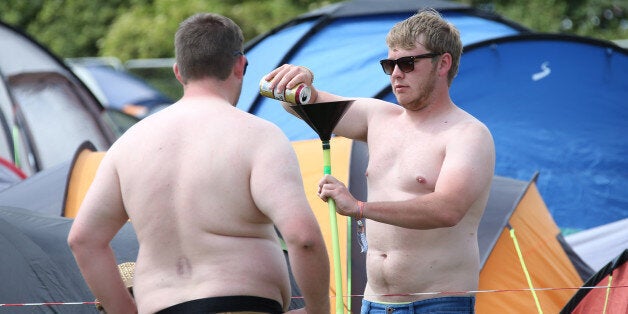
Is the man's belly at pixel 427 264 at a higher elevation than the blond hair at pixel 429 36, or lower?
lower

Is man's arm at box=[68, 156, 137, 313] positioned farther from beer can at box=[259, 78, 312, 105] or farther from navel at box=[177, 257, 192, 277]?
beer can at box=[259, 78, 312, 105]

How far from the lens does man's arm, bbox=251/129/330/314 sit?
2.79m

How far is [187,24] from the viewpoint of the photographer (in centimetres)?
301

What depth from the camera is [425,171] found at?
11.1 ft

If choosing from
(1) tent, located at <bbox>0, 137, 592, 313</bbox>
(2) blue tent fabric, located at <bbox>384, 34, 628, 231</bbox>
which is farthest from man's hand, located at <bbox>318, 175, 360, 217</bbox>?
(2) blue tent fabric, located at <bbox>384, 34, 628, 231</bbox>

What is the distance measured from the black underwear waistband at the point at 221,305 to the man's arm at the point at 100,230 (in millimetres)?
253

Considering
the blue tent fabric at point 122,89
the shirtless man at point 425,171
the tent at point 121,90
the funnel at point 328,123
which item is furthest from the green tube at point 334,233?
the blue tent fabric at point 122,89

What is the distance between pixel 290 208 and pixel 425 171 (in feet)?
2.38

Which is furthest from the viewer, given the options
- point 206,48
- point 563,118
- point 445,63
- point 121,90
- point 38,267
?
point 121,90

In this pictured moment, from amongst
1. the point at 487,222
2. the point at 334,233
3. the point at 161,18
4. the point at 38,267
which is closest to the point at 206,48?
the point at 334,233

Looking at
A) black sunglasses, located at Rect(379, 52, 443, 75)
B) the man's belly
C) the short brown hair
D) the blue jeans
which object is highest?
the short brown hair

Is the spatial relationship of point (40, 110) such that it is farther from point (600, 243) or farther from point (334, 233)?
point (334, 233)

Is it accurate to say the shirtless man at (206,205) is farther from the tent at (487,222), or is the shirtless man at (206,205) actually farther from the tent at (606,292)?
the tent at (606,292)

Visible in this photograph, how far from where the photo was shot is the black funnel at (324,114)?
3.28 meters
